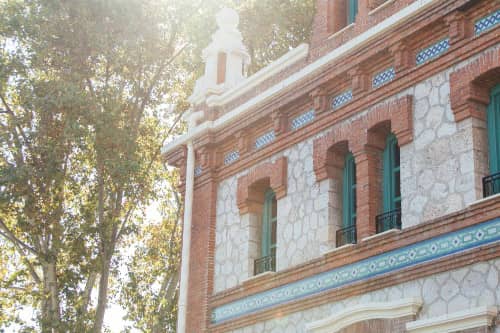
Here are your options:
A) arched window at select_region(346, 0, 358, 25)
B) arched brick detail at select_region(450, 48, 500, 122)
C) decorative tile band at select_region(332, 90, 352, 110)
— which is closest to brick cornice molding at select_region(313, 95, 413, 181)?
decorative tile band at select_region(332, 90, 352, 110)

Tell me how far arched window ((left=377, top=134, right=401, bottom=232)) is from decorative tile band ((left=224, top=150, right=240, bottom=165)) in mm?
3923

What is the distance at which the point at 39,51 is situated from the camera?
22.6m

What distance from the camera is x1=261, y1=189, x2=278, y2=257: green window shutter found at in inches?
682

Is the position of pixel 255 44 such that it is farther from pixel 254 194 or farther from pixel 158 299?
pixel 254 194

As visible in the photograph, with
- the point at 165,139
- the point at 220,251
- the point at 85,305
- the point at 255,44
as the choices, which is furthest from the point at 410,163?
the point at 255,44

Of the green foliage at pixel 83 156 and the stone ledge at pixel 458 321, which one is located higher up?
the green foliage at pixel 83 156

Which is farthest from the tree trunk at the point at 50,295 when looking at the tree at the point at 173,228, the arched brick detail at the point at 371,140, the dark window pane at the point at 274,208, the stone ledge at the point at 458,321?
the stone ledge at the point at 458,321

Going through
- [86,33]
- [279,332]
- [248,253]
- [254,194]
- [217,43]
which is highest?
[86,33]

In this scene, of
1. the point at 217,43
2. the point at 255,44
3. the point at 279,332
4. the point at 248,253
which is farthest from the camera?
the point at 255,44

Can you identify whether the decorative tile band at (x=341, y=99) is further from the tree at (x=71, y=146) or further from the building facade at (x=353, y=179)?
the tree at (x=71, y=146)

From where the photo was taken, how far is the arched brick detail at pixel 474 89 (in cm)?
1313

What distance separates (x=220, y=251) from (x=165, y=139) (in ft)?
30.4

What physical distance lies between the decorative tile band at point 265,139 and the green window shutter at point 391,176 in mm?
2851

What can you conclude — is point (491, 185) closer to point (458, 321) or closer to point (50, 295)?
point (458, 321)
